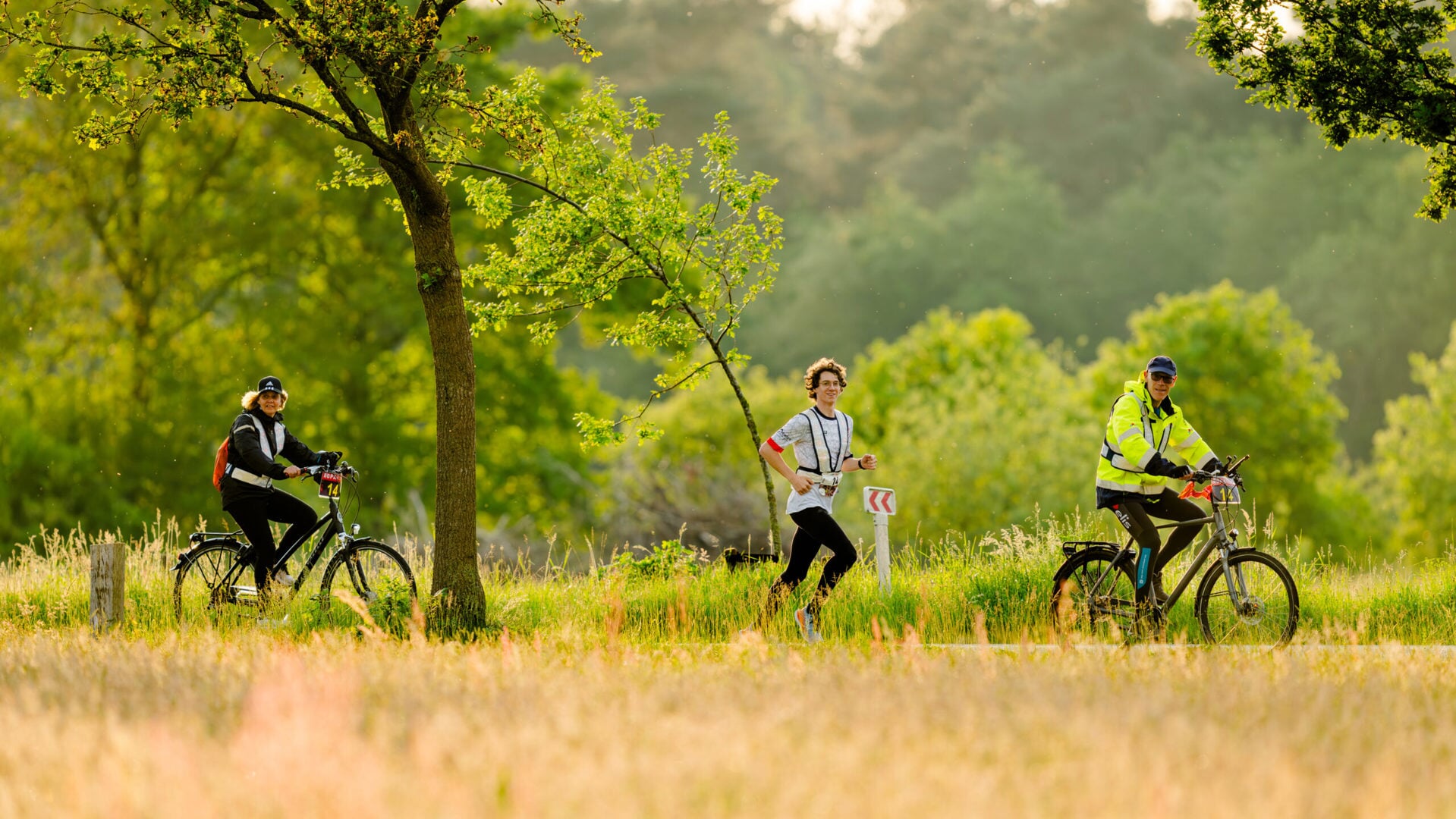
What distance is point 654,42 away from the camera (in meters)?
65.6

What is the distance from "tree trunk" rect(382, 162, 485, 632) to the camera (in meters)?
10.2

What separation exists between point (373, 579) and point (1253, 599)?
22.0 feet

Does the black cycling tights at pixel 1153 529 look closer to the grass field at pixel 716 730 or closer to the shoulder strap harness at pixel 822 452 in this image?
the grass field at pixel 716 730

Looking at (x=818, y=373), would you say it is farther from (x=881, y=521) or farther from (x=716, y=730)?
(x=716, y=730)

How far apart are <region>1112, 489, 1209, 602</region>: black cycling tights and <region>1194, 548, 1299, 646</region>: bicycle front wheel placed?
1.01 ft

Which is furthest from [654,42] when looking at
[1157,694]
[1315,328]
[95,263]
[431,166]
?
[1157,694]

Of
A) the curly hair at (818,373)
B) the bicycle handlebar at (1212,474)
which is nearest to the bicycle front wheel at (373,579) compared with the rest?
the curly hair at (818,373)

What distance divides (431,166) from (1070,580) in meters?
9.79

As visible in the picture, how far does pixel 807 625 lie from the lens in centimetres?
912

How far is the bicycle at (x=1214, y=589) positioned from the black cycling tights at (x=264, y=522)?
6165 mm

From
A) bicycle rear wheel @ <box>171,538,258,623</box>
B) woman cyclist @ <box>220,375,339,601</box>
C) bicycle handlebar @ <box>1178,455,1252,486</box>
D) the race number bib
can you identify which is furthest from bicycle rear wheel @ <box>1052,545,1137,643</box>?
bicycle rear wheel @ <box>171,538,258,623</box>

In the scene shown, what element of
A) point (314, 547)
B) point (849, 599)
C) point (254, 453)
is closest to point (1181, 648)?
point (849, 599)

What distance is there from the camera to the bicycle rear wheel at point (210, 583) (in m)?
11.2

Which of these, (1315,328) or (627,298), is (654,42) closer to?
(1315,328)
